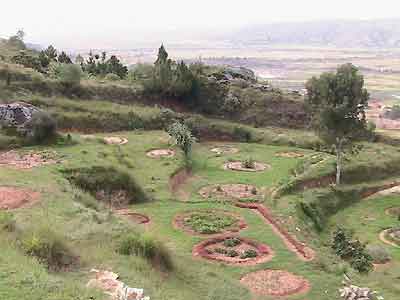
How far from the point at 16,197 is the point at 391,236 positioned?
76.3ft

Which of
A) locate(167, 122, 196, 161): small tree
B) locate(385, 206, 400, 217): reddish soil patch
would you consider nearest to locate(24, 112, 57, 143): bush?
locate(167, 122, 196, 161): small tree

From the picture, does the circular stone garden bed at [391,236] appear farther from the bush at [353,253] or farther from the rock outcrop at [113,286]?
the rock outcrop at [113,286]

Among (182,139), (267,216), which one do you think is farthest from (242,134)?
(267,216)

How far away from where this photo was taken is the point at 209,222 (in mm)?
29344

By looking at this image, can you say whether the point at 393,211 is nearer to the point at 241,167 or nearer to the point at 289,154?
the point at 241,167

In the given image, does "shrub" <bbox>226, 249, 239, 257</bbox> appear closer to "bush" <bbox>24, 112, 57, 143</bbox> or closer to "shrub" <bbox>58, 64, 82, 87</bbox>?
"bush" <bbox>24, 112, 57, 143</bbox>

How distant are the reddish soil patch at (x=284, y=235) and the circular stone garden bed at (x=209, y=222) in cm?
183

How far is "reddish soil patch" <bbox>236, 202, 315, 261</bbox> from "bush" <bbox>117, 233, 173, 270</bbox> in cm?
744

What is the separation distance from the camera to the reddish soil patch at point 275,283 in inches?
838

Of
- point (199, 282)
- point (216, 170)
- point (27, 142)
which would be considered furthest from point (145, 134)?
point (199, 282)

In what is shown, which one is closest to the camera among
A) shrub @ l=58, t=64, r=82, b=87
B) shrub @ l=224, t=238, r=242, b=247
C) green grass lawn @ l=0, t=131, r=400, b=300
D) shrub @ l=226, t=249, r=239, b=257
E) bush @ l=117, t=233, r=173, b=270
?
green grass lawn @ l=0, t=131, r=400, b=300

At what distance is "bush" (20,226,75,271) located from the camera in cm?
1728

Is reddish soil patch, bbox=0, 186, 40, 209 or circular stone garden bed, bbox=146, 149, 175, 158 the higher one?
reddish soil patch, bbox=0, 186, 40, 209

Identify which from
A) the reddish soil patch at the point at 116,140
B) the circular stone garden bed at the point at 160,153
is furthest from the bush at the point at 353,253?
the reddish soil patch at the point at 116,140
